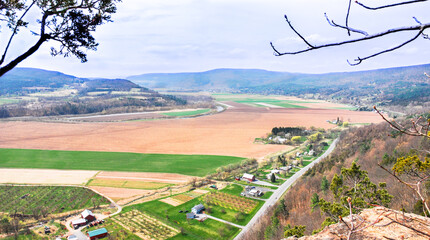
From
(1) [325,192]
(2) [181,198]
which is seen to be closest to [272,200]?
(1) [325,192]

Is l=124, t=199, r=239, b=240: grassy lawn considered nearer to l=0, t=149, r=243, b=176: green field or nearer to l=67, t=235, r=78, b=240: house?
l=67, t=235, r=78, b=240: house

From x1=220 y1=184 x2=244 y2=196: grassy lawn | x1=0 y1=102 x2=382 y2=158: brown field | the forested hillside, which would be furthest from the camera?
x1=0 y1=102 x2=382 y2=158: brown field

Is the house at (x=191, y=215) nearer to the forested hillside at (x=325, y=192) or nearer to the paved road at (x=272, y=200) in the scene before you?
the paved road at (x=272, y=200)

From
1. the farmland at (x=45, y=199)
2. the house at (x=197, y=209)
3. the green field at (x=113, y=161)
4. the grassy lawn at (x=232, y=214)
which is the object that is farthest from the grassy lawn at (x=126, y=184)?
the grassy lawn at (x=232, y=214)

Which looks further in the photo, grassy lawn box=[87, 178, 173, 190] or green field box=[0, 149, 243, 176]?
green field box=[0, 149, 243, 176]

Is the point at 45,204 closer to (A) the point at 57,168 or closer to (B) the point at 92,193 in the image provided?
(B) the point at 92,193

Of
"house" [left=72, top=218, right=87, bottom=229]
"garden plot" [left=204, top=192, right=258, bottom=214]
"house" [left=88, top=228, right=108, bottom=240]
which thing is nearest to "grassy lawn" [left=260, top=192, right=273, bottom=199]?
"garden plot" [left=204, top=192, right=258, bottom=214]
